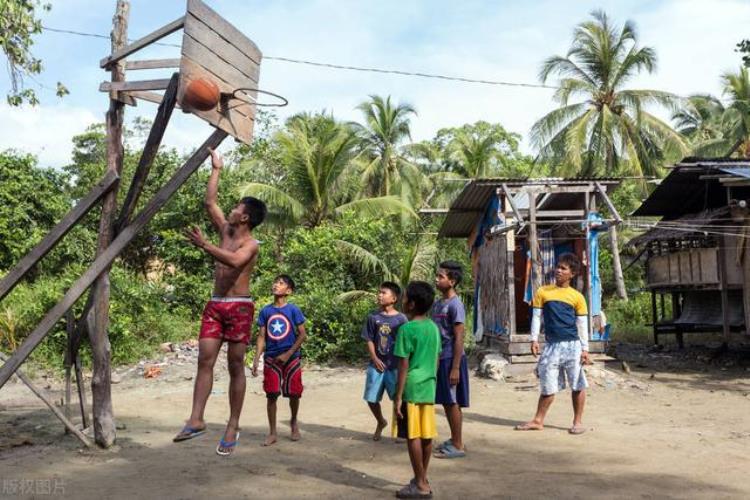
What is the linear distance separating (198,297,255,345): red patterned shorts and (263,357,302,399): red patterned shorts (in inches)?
69.0

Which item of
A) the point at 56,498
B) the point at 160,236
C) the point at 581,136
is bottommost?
the point at 56,498

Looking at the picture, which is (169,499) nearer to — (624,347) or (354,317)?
(354,317)

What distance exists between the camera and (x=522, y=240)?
47.6 feet

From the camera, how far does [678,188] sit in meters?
16.4

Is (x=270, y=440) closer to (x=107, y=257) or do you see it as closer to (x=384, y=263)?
(x=107, y=257)

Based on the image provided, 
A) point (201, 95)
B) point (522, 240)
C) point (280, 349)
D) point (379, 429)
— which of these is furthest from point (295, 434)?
point (522, 240)

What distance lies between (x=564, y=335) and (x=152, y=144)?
4255 millimetres

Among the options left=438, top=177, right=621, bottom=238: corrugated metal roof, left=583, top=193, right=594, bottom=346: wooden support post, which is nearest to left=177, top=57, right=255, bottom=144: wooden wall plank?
left=438, top=177, right=621, bottom=238: corrugated metal roof

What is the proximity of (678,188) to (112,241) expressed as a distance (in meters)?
13.8

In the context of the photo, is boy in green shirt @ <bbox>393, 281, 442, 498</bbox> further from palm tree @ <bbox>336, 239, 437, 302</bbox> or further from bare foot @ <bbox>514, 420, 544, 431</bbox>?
palm tree @ <bbox>336, 239, 437, 302</bbox>

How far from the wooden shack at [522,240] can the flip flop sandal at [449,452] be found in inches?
230

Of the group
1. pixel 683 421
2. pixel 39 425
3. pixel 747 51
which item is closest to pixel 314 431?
pixel 39 425

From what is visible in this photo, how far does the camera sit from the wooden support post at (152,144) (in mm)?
5730

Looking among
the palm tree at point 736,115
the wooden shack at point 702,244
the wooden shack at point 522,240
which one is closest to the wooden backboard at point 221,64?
the wooden shack at point 522,240
